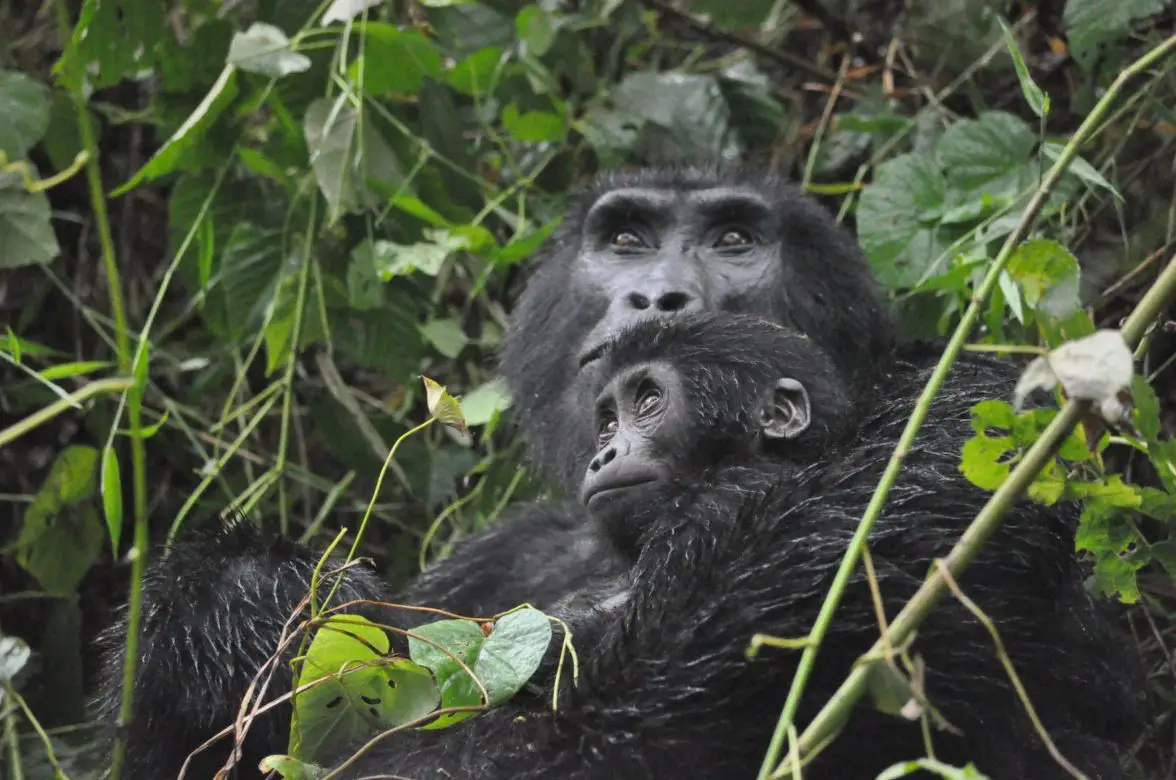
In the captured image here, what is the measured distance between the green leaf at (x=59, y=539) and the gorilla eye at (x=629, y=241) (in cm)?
145

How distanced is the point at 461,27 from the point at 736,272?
1.43m

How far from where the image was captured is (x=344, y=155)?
11.6 ft

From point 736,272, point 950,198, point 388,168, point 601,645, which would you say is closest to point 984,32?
point 950,198

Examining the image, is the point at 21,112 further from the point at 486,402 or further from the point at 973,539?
the point at 973,539

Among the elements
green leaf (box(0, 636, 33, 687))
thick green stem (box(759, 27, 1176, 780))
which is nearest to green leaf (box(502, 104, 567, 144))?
green leaf (box(0, 636, 33, 687))

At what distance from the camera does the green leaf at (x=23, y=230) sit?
3156mm

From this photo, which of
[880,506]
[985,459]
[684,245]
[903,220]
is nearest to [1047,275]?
[985,459]

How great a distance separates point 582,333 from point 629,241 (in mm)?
264

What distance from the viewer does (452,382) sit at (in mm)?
4602

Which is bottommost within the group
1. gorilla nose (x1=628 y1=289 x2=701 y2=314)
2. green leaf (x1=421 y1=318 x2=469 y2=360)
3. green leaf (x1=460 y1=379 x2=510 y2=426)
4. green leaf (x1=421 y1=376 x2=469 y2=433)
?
green leaf (x1=460 y1=379 x2=510 y2=426)

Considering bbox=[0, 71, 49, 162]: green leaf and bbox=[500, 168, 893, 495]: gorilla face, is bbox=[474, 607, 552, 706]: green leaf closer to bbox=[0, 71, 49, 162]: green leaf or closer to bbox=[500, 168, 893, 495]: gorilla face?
bbox=[500, 168, 893, 495]: gorilla face

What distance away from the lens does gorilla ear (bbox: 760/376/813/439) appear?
262 centimetres

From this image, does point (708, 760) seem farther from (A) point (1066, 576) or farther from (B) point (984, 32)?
(B) point (984, 32)

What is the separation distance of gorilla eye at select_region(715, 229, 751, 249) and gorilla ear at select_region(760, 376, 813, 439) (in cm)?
69
